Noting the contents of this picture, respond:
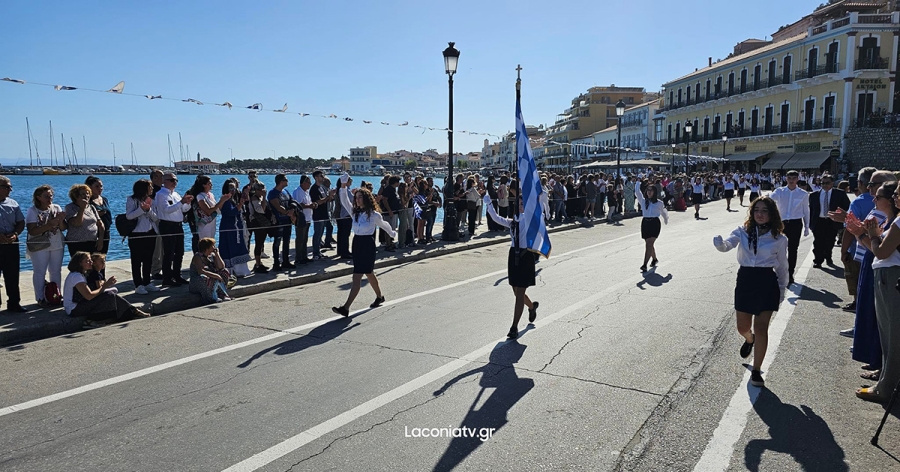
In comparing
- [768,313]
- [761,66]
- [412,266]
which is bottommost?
[412,266]

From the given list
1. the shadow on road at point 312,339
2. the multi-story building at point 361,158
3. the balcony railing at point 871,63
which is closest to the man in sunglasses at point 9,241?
the shadow on road at point 312,339

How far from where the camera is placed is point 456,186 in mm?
17328

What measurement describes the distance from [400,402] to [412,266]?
7.31 metres

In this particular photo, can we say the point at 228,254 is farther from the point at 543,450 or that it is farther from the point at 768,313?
the point at 768,313

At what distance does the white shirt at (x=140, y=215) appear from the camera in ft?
28.9

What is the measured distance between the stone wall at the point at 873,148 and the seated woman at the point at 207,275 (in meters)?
39.6

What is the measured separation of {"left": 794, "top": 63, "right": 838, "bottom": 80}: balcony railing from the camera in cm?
4094

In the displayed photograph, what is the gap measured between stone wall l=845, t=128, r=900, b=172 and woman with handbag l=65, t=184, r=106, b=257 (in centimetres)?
4102

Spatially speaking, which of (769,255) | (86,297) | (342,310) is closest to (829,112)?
(769,255)

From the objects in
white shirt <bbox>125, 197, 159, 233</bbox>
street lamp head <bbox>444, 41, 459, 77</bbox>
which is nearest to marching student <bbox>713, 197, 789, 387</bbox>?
white shirt <bbox>125, 197, 159, 233</bbox>

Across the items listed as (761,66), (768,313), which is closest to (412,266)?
(768,313)

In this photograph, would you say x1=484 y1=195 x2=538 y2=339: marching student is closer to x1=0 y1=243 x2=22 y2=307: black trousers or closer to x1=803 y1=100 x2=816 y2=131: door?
x1=0 y1=243 x2=22 y2=307: black trousers

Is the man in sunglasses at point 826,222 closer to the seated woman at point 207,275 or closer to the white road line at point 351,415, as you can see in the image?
the white road line at point 351,415

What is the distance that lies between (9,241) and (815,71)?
162 feet
